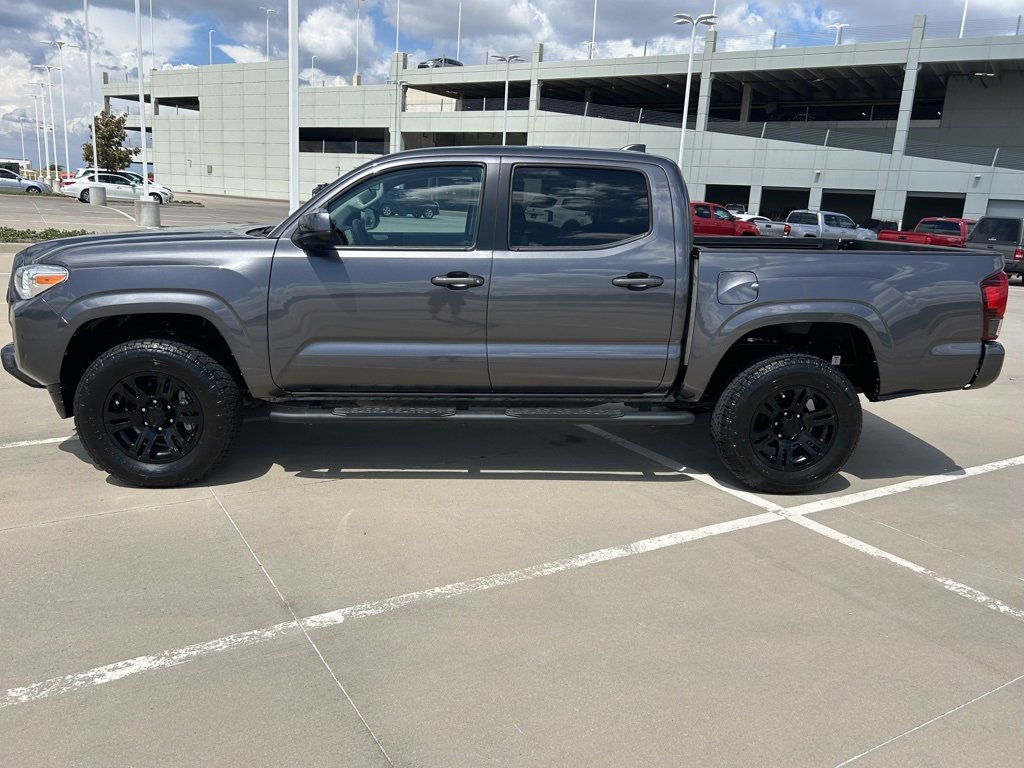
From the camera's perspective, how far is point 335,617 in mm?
3367

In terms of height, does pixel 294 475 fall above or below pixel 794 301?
below

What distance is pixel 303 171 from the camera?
6681 cm

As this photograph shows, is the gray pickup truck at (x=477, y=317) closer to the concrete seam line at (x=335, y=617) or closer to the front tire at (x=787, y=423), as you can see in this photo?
the front tire at (x=787, y=423)

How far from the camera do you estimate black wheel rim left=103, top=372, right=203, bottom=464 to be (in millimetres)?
4562

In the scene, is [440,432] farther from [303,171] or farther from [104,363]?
[303,171]

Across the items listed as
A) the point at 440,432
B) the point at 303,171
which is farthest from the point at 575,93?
the point at 440,432

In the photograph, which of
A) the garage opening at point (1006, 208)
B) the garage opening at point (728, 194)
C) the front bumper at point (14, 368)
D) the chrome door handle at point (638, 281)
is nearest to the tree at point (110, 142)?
the garage opening at point (728, 194)

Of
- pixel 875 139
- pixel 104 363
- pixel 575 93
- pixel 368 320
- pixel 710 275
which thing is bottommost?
pixel 104 363

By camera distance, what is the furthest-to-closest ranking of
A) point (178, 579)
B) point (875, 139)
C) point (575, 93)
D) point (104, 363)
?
point (575, 93), point (875, 139), point (104, 363), point (178, 579)

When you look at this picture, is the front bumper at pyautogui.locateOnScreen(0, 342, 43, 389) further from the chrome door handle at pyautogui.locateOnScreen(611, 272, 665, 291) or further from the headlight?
the chrome door handle at pyautogui.locateOnScreen(611, 272, 665, 291)

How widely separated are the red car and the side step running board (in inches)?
956

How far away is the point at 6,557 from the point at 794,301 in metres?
4.39

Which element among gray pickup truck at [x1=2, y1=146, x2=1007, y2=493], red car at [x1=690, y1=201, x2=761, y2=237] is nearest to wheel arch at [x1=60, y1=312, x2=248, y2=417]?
gray pickup truck at [x1=2, y1=146, x2=1007, y2=493]

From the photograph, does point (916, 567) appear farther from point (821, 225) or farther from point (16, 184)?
point (16, 184)
